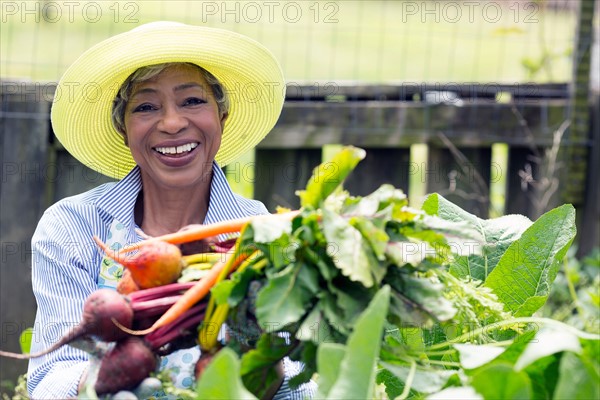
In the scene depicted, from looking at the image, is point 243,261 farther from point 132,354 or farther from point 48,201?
point 48,201

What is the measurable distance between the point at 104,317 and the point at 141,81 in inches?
40.2

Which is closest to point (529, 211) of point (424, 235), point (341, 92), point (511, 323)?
point (341, 92)

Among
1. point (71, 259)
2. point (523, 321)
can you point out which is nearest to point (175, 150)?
point (71, 259)

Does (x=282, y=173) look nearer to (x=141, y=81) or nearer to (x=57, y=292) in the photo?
(x=141, y=81)

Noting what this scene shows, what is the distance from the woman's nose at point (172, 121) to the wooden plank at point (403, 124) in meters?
1.58

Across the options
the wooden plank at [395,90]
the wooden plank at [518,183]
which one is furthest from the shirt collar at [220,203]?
the wooden plank at [518,183]

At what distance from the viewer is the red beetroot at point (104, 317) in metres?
1.60

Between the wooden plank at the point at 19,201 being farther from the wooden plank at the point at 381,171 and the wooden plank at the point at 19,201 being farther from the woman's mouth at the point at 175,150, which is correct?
the woman's mouth at the point at 175,150

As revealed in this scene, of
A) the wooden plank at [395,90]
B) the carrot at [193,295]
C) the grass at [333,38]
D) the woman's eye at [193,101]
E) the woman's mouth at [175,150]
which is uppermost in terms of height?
the grass at [333,38]

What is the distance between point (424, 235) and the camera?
160cm

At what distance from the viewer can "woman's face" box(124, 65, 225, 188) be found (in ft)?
8.07

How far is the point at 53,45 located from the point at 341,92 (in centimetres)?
784

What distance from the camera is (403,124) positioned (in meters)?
4.16

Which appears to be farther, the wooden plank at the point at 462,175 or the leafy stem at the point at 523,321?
the wooden plank at the point at 462,175
